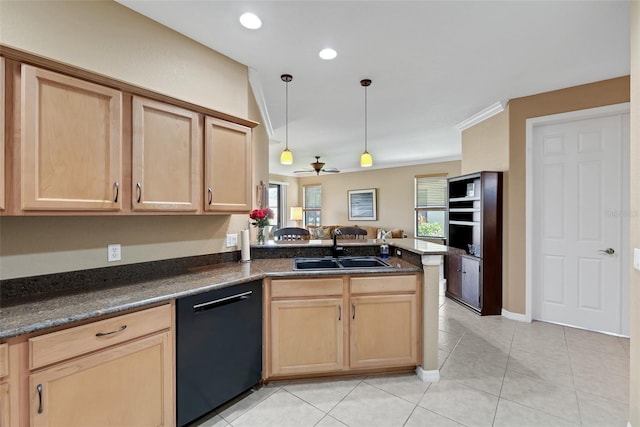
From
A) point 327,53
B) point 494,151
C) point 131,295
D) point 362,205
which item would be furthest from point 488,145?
point 362,205

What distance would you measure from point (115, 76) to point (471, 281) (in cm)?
435

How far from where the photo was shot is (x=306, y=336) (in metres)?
2.10

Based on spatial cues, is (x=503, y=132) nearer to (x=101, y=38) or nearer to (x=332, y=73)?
(x=332, y=73)

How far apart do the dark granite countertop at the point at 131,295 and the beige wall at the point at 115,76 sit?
25 centimetres

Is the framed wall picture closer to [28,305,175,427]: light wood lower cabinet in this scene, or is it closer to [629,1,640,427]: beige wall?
[629,1,640,427]: beige wall

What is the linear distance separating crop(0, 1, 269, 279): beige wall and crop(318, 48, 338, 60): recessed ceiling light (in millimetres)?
784

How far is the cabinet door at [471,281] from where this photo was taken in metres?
3.66

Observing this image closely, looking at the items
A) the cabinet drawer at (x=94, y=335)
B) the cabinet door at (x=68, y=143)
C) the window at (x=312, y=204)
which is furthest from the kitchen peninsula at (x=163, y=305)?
the window at (x=312, y=204)

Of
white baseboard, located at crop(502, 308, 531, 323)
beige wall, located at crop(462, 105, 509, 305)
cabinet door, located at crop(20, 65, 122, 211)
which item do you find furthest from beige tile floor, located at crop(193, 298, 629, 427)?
cabinet door, located at crop(20, 65, 122, 211)

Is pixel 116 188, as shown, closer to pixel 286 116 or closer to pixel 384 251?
pixel 384 251

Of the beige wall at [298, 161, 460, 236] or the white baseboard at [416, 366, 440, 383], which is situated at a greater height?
the beige wall at [298, 161, 460, 236]

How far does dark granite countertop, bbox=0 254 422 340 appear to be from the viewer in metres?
1.18

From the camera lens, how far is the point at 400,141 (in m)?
5.39

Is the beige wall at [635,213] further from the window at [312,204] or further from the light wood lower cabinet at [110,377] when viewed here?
the window at [312,204]
